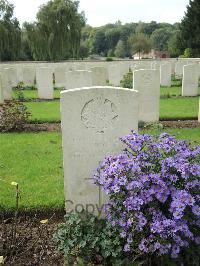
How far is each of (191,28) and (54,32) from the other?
16.4 meters

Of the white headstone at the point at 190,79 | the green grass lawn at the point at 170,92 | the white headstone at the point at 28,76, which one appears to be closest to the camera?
the white headstone at the point at 190,79

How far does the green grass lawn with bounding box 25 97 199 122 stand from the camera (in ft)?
33.7

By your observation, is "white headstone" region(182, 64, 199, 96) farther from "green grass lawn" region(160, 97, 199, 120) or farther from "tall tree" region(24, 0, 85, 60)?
"tall tree" region(24, 0, 85, 60)

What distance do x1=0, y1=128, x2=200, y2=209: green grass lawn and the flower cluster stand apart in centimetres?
145

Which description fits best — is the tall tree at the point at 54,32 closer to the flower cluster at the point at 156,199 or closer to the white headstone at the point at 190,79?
the white headstone at the point at 190,79

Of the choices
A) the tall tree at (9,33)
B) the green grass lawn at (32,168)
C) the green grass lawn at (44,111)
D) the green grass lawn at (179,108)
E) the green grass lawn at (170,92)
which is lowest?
the green grass lawn at (32,168)

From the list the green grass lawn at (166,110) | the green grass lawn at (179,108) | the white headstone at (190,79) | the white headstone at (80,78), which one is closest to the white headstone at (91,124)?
the green grass lawn at (166,110)

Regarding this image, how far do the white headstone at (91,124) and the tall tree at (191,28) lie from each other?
36.4m

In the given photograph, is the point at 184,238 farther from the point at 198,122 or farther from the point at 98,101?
the point at 198,122

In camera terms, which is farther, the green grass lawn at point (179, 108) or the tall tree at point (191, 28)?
the tall tree at point (191, 28)

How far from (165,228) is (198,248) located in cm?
44

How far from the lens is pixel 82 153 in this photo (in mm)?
3885

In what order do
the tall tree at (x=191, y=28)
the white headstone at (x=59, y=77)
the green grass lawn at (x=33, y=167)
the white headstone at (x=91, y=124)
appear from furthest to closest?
the tall tree at (x=191, y=28) → the white headstone at (x=59, y=77) → the green grass lawn at (x=33, y=167) → the white headstone at (x=91, y=124)

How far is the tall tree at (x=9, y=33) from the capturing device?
30.6 m
